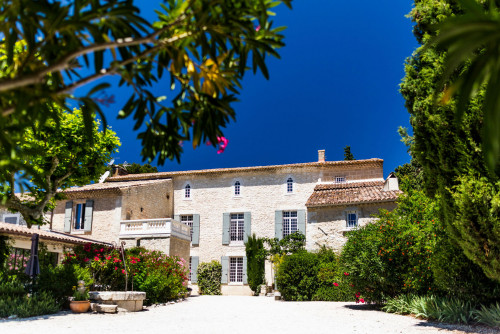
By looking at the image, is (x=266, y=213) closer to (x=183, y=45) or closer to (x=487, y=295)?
(x=487, y=295)

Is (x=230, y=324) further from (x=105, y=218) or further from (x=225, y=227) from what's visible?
(x=225, y=227)

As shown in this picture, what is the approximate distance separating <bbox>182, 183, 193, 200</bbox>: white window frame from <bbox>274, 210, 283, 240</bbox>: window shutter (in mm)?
5781

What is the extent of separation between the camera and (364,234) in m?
11.7

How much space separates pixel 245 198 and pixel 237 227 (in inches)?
72.0

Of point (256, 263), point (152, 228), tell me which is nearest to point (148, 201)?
point (152, 228)

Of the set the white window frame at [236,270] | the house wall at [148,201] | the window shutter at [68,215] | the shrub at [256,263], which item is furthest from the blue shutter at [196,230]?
the window shutter at [68,215]

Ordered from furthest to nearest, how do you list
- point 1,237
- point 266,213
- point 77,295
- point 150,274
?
point 266,213 → point 150,274 → point 1,237 → point 77,295

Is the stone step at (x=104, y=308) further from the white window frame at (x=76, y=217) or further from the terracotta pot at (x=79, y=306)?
the white window frame at (x=76, y=217)

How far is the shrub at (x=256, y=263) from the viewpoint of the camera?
22.2 metres

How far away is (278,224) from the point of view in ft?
76.4

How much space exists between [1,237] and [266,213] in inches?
571

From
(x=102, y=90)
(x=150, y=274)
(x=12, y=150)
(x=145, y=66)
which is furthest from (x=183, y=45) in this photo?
(x=150, y=274)

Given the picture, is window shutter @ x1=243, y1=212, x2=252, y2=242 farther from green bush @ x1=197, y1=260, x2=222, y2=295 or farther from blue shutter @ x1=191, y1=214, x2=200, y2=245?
blue shutter @ x1=191, y1=214, x2=200, y2=245

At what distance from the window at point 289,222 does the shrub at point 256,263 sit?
1679 millimetres
